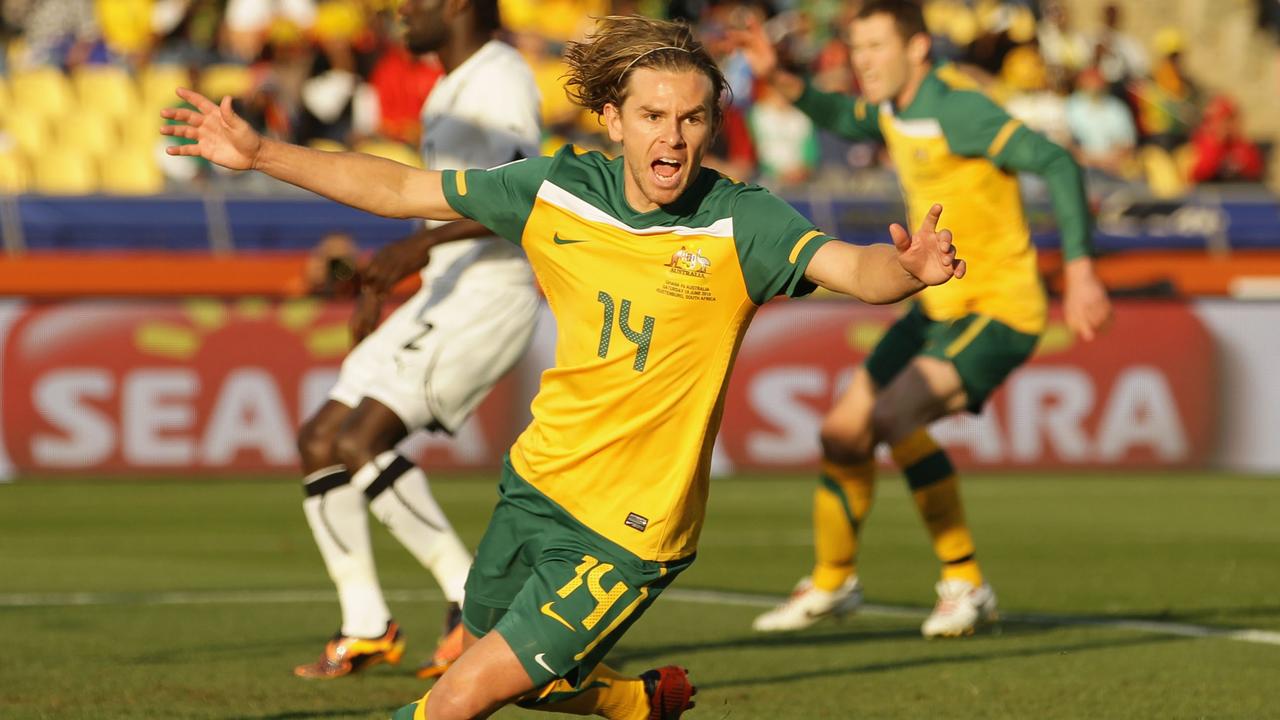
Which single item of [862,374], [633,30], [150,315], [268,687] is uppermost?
[633,30]

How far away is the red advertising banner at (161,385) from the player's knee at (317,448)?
814 cm

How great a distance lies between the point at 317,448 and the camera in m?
7.21

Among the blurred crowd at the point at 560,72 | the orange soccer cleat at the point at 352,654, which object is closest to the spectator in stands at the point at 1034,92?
the blurred crowd at the point at 560,72

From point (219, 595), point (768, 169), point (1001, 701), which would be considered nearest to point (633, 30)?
point (1001, 701)

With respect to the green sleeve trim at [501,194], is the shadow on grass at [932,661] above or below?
below

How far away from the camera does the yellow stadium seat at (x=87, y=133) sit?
1992 cm

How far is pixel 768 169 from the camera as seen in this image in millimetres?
20766

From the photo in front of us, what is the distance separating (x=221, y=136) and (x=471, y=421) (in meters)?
10.7

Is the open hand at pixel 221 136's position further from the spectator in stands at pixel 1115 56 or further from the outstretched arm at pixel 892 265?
the spectator in stands at pixel 1115 56

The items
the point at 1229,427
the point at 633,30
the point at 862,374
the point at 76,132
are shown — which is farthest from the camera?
the point at 76,132

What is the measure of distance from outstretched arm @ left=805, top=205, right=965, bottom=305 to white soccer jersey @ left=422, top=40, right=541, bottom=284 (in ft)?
9.77

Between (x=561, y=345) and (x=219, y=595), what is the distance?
4806 mm

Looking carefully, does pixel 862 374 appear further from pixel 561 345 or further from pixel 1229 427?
pixel 1229 427

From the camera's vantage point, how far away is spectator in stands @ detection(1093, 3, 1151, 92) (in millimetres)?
24328
